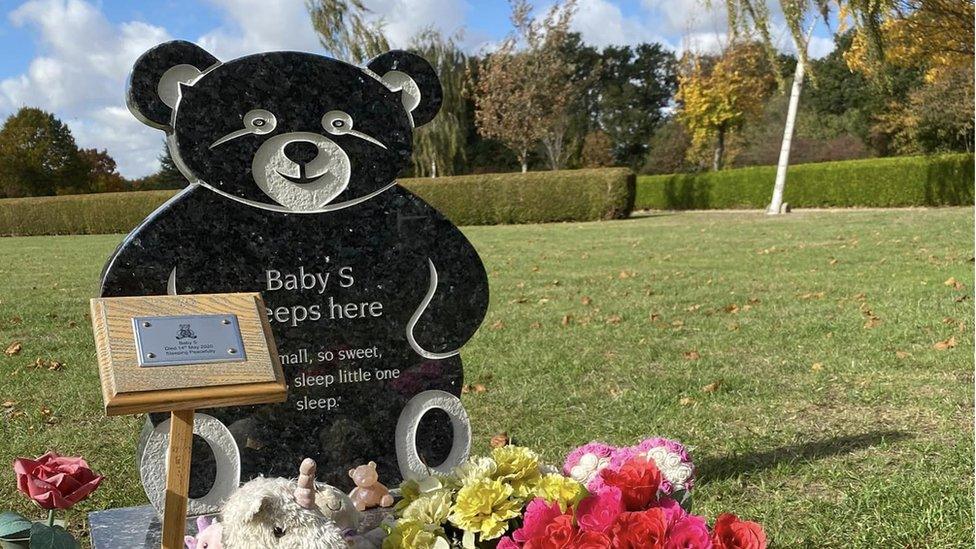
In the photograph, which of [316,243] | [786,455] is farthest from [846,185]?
[316,243]

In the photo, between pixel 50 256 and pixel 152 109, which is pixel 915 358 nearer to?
pixel 152 109

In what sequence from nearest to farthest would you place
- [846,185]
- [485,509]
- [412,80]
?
[485,509] → [412,80] → [846,185]

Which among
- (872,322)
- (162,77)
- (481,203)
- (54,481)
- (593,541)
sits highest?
(162,77)

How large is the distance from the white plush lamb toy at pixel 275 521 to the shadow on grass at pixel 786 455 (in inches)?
73.3

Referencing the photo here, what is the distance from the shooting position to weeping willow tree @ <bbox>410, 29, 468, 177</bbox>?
33844 millimetres

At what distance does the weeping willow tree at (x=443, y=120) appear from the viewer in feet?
111

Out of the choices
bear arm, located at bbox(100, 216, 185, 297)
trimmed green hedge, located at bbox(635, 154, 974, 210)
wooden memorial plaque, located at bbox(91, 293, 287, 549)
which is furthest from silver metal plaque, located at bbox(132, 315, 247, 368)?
trimmed green hedge, located at bbox(635, 154, 974, 210)

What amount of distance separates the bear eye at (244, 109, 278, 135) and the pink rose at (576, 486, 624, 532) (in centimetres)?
178

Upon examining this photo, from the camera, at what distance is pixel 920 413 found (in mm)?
4121

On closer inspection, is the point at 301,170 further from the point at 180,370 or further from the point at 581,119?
the point at 581,119

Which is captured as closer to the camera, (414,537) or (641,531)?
(641,531)

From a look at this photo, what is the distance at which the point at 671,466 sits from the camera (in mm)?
2664

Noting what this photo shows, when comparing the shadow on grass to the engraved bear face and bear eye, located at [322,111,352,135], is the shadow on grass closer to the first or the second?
the engraved bear face

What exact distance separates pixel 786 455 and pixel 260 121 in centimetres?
260
